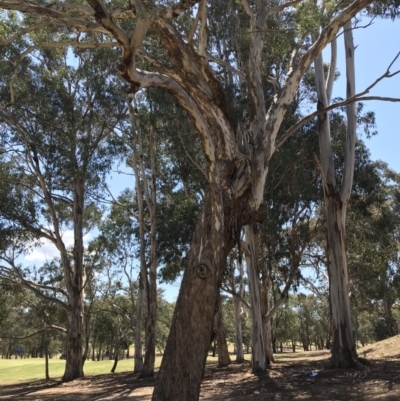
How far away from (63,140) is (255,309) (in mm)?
8925

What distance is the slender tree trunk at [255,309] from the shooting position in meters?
13.3

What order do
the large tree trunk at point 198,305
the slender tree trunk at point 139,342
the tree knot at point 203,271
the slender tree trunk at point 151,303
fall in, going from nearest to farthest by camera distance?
1. the large tree trunk at point 198,305
2. the tree knot at point 203,271
3. the slender tree trunk at point 151,303
4. the slender tree trunk at point 139,342

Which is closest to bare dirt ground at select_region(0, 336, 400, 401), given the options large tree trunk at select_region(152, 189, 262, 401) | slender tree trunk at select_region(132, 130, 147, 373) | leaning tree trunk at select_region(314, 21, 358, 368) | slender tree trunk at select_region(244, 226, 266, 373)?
slender tree trunk at select_region(244, 226, 266, 373)

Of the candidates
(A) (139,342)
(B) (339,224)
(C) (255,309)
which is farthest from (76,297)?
(B) (339,224)

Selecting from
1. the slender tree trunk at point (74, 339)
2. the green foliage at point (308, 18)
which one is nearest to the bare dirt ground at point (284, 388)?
the slender tree trunk at point (74, 339)

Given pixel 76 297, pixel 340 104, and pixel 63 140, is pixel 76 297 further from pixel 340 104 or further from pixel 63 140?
pixel 340 104

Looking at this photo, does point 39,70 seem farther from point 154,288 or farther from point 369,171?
point 369,171

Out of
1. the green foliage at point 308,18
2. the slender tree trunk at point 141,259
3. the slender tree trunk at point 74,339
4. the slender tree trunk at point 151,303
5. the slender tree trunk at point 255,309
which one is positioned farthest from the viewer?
the slender tree trunk at point 74,339

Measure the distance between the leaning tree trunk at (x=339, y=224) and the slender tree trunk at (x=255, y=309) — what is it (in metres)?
2.24

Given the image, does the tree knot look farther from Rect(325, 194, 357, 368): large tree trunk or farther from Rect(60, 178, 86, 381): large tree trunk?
Rect(60, 178, 86, 381): large tree trunk

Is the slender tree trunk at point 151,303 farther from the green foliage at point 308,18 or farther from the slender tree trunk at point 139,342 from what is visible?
the green foliage at point 308,18

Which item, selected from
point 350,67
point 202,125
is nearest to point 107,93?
point 350,67

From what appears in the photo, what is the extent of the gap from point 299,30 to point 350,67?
406cm

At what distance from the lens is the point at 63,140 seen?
1716cm
